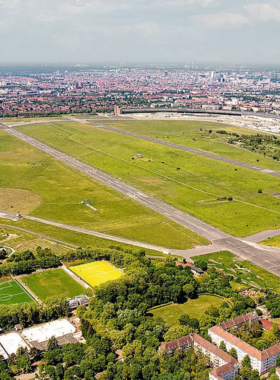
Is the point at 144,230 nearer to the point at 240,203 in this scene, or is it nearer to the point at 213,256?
the point at 213,256

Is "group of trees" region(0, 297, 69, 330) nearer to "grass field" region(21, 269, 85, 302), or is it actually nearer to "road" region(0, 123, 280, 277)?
"grass field" region(21, 269, 85, 302)

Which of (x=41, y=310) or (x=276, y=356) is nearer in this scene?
(x=276, y=356)

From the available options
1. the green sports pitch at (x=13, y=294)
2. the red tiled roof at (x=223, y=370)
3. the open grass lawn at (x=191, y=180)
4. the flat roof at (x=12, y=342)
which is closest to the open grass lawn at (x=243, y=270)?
the open grass lawn at (x=191, y=180)

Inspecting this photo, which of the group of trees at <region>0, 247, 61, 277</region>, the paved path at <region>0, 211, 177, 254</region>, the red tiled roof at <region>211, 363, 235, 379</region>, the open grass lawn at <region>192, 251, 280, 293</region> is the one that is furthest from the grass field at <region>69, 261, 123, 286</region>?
the red tiled roof at <region>211, 363, 235, 379</region>

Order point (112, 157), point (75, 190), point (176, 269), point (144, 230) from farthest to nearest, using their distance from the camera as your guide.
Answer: point (112, 157)
point (75, 190)
point (144, 230)
point (176, 269)

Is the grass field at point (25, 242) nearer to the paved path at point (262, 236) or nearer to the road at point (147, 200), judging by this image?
the road at point (147, 200)

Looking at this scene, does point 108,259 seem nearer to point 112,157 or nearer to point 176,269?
point 176,269

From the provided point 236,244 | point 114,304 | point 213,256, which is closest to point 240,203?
point 236,244

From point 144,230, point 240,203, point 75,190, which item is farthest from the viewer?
point 75,190
